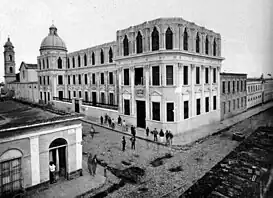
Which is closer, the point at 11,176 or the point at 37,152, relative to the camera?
the point at 11,176

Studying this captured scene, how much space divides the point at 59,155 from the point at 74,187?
1823 mm

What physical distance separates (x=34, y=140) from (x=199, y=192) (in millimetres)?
7099

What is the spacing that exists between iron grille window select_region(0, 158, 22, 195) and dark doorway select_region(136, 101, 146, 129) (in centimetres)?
1296

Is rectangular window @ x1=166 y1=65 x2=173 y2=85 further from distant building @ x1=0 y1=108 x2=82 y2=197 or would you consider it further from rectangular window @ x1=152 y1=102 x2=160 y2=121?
distant building @ x1=0 y1=108 x2=82 y2=197

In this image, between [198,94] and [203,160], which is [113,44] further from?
[203,160]

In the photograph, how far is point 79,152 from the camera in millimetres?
10430

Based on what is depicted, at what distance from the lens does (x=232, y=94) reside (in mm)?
28766

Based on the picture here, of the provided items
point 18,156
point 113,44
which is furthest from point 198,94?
point 18,156

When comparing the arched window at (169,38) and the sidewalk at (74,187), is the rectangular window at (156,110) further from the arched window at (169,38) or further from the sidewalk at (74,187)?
the sidewalk at (74,187)

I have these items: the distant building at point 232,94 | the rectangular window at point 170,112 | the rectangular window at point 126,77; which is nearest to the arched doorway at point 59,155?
the rectangular window at point 170,112

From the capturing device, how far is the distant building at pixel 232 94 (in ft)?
87.5

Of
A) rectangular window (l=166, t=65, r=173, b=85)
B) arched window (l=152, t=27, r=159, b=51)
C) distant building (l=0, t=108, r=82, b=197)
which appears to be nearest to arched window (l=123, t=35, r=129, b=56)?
arched window (l=152, t=27, r=159, b=51)

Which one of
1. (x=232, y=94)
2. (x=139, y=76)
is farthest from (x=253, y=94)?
(x=139, y=76)

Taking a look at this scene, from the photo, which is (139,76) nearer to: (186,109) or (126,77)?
(126,77)
